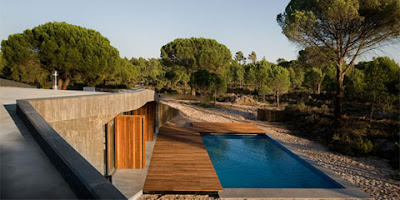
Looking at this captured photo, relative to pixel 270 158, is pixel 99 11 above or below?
above

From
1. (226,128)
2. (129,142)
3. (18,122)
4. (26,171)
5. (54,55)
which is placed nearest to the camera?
(26,171)

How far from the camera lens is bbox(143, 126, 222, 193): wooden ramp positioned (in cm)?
555

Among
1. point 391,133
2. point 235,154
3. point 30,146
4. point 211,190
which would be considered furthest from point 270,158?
point 30,146

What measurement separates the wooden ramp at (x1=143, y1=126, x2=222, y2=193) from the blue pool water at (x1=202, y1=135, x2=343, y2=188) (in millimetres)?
840

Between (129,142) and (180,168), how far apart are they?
1.66 metres

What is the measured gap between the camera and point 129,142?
21.9 feet

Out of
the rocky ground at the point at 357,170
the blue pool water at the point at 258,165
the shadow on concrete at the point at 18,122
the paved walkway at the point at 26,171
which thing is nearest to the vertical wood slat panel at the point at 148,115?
the blue pool water at the point at 258,165

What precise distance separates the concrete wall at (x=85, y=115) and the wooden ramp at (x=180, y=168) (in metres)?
1.49

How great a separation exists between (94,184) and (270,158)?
9.30m

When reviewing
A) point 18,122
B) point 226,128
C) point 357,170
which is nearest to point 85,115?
point 18,122

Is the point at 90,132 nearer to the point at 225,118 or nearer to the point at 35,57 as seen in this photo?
the point at 225,118

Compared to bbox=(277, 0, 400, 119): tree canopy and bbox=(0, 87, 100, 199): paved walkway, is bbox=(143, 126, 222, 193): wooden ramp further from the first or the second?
bbox=(277, 0, 400, 119): tree canopy

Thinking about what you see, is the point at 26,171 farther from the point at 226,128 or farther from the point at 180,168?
the point at 226,128

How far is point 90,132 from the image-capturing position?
4832mm
